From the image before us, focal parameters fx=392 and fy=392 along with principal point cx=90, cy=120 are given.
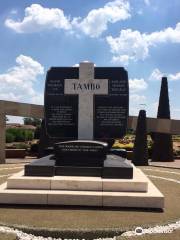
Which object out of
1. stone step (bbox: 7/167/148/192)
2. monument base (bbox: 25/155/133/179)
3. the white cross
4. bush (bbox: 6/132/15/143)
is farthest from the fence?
bush (bbox: 6/132/15/143)

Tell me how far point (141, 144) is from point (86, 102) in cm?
1003

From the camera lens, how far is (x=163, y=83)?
1080 inches

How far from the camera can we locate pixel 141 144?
22844 millimetres

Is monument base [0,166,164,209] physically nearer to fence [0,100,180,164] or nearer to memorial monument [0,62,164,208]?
memorial monument [0,62,164,208]

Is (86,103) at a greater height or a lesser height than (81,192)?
greater

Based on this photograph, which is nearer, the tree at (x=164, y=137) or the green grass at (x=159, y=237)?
the green grass at (x=159, y=237)

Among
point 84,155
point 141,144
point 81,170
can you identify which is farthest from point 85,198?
point 141,144

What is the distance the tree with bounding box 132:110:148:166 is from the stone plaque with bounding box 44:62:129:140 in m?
9.21

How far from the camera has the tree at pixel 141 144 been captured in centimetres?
2258

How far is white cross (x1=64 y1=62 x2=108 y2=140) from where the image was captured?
13547mm

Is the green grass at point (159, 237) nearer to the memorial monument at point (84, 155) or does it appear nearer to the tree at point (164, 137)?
the memorial monument at point (84, 155)

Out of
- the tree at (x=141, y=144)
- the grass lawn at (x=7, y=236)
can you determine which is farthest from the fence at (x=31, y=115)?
the grass lawn at (x=7, y=236)

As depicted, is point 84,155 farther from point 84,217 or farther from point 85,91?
point 85,91

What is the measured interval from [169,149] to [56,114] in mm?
15432
